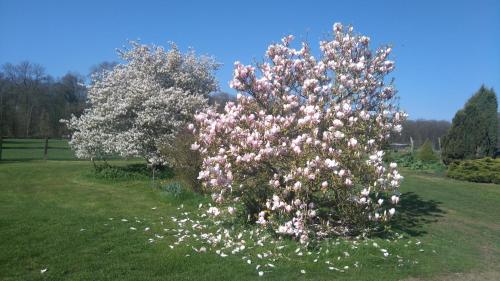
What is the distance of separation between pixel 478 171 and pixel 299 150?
39.3 ft

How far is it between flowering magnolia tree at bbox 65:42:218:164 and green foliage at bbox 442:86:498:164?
419 inches

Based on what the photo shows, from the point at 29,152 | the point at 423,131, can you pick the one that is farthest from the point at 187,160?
the point at 423,131

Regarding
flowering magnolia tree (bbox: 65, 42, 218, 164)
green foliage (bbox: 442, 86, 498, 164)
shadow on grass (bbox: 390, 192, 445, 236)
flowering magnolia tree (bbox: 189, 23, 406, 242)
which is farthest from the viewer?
green foliage (bbox: 442, 86, 498, 164)

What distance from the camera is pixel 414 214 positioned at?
9539 mm

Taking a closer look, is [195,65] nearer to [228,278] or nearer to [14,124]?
[228,278]

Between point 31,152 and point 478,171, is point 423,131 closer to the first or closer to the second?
point 478,171

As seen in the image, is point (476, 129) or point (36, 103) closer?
point (476, 129)

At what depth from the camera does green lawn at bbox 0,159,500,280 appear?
554 cm

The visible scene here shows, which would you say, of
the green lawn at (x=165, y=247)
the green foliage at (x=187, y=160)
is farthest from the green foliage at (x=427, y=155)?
the green foliage at (x=187, y=160)

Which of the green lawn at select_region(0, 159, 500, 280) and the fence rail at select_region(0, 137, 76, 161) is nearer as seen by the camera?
the green lawn at select_region(0, 159, 500, 280)

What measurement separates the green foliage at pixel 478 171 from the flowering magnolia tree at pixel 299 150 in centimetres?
909

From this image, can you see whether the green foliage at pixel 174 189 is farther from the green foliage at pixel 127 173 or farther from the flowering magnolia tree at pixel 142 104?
the green foliage at pixel 127 173

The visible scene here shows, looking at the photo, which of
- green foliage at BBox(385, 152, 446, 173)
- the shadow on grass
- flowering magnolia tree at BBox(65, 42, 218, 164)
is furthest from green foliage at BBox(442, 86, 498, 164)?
flowering magnolia tree at BBox(65, 42, 218, 164)

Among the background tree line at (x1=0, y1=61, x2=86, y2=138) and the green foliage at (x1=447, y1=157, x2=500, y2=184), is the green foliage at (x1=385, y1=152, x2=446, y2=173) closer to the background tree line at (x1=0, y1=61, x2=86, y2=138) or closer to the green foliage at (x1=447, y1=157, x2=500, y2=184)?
the green foliage at (x1=447, y1=157, x2=500, y2=184)
